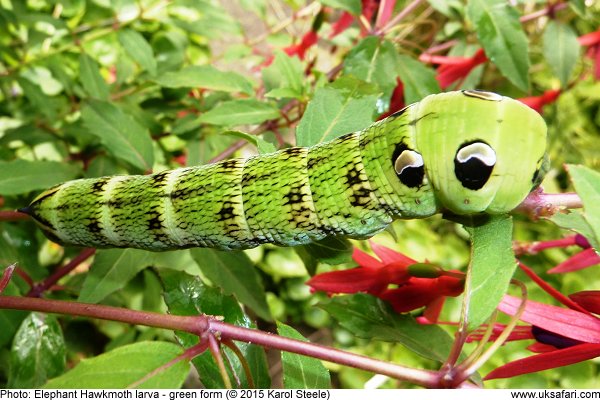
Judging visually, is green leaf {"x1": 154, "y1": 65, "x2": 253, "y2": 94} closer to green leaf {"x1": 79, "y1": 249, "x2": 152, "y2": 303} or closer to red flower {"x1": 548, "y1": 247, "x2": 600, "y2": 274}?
green leaf {"x1": 79, "y1": 249, "x2": 152, "y2": 303}

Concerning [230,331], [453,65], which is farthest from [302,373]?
[453,65]

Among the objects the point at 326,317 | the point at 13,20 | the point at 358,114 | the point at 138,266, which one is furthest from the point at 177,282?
the point at 326,317

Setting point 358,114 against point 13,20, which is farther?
point 13,20

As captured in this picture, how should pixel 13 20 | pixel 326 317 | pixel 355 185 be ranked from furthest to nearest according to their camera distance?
pixel 326 317, pixel 13 20, pixel 355 185

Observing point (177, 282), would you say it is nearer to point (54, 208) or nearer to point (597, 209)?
point (54, 208)

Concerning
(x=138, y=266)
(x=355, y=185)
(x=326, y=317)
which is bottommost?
(x=326, y=317)

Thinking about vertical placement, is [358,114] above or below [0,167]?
above

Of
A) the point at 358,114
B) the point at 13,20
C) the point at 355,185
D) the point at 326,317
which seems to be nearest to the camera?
the point at 355,185

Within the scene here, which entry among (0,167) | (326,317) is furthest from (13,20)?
(326,317)
